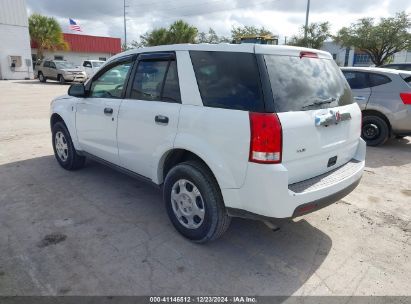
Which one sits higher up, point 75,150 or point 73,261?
point 75,150

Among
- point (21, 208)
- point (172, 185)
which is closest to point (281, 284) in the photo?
point (172, 185)

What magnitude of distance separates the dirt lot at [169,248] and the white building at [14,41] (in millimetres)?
30387

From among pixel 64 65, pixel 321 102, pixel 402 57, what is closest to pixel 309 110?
pixel 321 102

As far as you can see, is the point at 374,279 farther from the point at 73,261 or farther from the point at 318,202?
the point at 73,261

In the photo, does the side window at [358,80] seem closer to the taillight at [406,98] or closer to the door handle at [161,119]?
the taillight at [406,98]

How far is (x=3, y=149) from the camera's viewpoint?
21.4 feet

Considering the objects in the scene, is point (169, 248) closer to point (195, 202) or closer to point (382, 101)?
point (195, 202)

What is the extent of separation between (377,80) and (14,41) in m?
32.2

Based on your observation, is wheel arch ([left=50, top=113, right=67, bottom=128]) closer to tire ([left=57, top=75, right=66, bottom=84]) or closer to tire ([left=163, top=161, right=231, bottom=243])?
tire ([left=163, top=161, right=231, bottom=243])

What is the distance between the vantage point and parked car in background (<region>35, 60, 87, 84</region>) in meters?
23.7

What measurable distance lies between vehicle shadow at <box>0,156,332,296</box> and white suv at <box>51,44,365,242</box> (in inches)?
13.5

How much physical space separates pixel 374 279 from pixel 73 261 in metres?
2.59

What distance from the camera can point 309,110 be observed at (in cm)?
283

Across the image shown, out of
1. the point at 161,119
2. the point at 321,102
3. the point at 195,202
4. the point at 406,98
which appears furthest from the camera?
the point at 406,98
